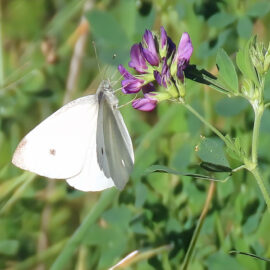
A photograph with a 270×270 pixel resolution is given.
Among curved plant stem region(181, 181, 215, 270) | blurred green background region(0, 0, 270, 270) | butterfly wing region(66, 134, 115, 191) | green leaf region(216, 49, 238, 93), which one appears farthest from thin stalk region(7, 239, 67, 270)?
green leaf region(216, 49, 238, 93)

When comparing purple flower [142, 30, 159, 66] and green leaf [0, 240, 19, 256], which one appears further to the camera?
green leaf [0, 240, 19, 256]

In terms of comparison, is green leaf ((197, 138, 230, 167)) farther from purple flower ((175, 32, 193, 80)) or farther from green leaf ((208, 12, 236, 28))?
green leaf ((208, 12, 236, 28))

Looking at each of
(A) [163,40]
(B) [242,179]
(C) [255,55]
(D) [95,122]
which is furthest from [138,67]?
(B) [242,179]

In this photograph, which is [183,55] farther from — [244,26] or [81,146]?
[244,26]

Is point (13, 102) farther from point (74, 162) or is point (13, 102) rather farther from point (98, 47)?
point (74, 162)

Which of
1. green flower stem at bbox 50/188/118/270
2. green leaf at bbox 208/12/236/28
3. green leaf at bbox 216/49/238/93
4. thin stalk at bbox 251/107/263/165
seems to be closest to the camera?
thin stalk at bbox 251/107/263/165

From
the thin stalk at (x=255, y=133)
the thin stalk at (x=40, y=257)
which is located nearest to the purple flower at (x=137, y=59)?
the thin stalk at (x=255, y=133)

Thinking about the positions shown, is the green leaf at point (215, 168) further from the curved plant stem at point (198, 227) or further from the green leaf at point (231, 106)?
the green leaf at point (231, 106)
